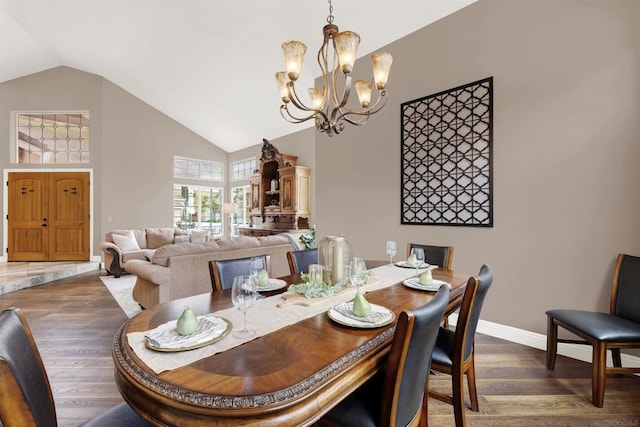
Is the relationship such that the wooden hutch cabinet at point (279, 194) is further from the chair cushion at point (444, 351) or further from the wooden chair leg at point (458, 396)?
the wooden chair leg at point (458, 396)

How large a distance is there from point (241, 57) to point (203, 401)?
497 centimetres

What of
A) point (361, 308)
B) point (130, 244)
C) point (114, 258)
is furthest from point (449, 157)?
point (130, 244)

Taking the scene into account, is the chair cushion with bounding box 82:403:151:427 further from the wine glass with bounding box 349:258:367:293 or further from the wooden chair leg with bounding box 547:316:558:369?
the wooden chair leg with bounding box 547:316:558:369

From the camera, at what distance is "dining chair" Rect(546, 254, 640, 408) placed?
1746mm

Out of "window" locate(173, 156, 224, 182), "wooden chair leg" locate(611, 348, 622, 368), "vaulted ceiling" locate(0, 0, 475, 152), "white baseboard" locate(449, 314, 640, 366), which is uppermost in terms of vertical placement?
"vaulted ceiling" locate(0, 0, 475, 152)

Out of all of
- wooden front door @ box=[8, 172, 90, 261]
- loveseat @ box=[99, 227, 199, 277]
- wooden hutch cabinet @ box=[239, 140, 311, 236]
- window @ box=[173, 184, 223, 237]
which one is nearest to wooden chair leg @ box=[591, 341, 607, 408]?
wooden hutch cabinet @ box=[239, 140, 311, 236]

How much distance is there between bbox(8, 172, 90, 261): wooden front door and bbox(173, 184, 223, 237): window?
193 centimetres

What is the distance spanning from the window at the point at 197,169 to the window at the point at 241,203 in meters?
0.64

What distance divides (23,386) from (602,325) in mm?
2753

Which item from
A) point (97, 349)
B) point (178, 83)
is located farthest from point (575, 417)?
point (178, 83)

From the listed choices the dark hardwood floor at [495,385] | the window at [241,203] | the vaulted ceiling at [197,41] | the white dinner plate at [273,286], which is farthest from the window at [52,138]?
the white dinner plate at [273,286]


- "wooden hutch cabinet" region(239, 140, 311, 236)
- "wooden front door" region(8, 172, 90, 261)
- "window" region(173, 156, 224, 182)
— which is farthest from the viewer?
"window" region(173, 156, 224, 182)

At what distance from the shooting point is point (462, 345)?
1447 millimetres

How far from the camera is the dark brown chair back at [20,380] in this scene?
2.04 feet
